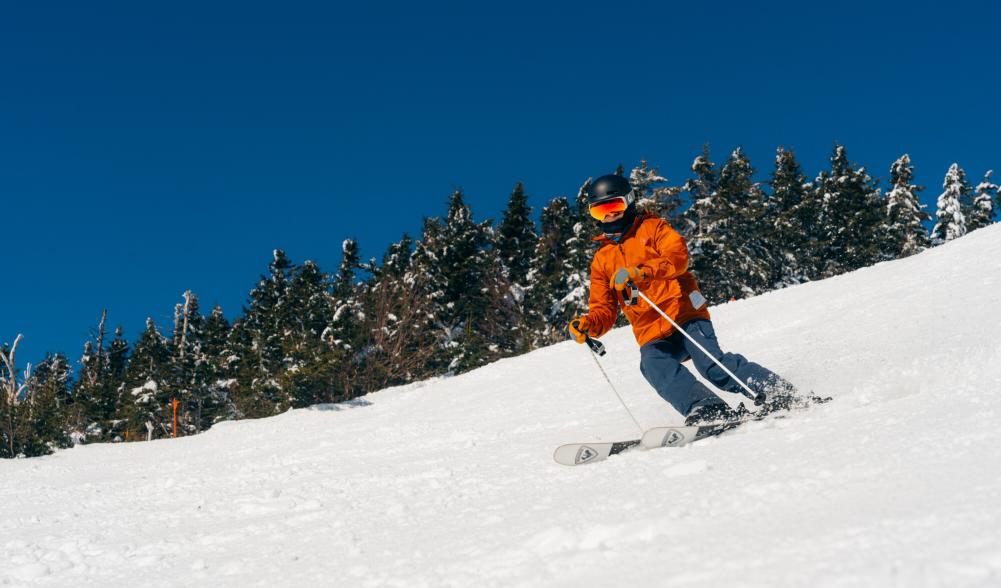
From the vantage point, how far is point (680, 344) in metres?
4.77

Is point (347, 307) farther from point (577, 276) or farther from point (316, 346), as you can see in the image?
point (577, 276)

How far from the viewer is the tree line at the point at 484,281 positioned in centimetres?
2711

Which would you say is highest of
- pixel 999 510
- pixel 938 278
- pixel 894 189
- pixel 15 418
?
pixel 894 189

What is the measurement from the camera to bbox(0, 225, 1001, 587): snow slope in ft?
5.92

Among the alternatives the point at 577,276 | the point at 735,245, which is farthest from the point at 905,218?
the point at 577,276

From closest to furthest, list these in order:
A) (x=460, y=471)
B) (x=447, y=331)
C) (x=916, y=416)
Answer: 1. (x=916, y=416)
2. (x=460, y=471)
3. (x=447, y=331)

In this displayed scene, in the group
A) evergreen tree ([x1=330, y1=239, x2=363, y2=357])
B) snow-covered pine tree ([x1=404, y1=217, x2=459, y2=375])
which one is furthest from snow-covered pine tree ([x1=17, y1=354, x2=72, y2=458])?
snow-covered pine tree ([x1=404, y1=217, x2=459, y2=375])

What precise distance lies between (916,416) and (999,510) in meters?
1.59

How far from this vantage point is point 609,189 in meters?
4.89

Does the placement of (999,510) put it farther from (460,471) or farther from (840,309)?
(840,309)

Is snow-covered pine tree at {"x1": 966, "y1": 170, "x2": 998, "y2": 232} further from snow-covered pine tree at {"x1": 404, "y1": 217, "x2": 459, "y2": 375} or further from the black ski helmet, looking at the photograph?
the black ski helmet

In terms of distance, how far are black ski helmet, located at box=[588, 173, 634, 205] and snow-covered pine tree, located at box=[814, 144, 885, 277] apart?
36661mm

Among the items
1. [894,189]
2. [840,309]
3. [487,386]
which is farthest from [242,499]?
[894,189]

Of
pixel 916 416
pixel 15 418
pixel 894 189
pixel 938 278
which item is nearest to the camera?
pixel 916 416
